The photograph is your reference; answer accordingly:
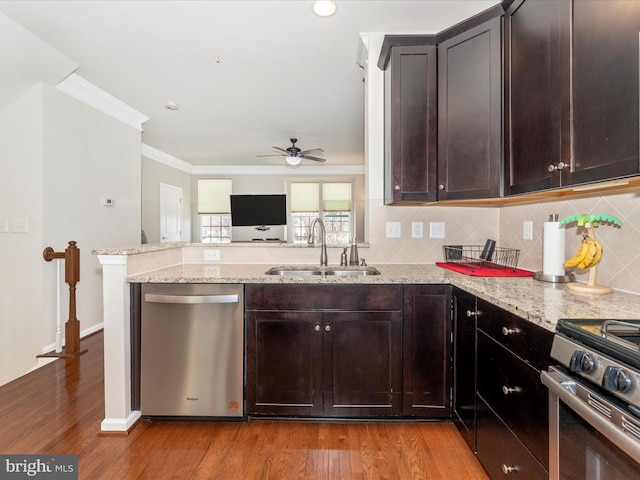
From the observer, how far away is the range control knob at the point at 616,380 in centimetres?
74

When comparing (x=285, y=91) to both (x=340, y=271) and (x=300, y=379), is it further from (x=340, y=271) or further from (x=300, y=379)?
(x=300, y=379)

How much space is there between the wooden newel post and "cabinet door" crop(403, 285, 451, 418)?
2.79 m

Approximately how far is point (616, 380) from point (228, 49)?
3.04 metres

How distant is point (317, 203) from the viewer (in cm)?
775

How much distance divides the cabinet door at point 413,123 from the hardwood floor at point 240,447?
4.60 feet

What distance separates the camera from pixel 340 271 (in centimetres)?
236

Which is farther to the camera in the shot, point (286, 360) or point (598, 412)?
point (286, 360)

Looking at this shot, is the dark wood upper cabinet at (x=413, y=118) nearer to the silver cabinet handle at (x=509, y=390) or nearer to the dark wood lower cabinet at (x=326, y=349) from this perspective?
the dark wood lower cabinet at (x=326, y=349)

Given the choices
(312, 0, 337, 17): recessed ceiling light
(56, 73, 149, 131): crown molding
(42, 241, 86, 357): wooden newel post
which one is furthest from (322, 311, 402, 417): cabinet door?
(56, 73, 149, 131): crown molding

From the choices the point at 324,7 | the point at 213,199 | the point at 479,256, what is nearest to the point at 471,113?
the point at 479,256

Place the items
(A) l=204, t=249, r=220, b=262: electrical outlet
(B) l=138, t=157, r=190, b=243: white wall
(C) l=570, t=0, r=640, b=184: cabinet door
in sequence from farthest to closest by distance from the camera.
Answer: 1. (B) l=138, t=157, r=190, b=243: white wall
2. (A) l=204, t=249, r=220, b=262: electrical outlet
3. (C) l=570, t=0, r=640, b=184: cabinet door

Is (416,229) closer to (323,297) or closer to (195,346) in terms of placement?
(323,297)

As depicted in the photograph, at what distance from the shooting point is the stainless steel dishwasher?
1.88 meters

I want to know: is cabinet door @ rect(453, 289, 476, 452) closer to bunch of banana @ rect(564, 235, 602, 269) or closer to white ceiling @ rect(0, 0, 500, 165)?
bunch of banana @ rect(564, 235, 602, 269)
